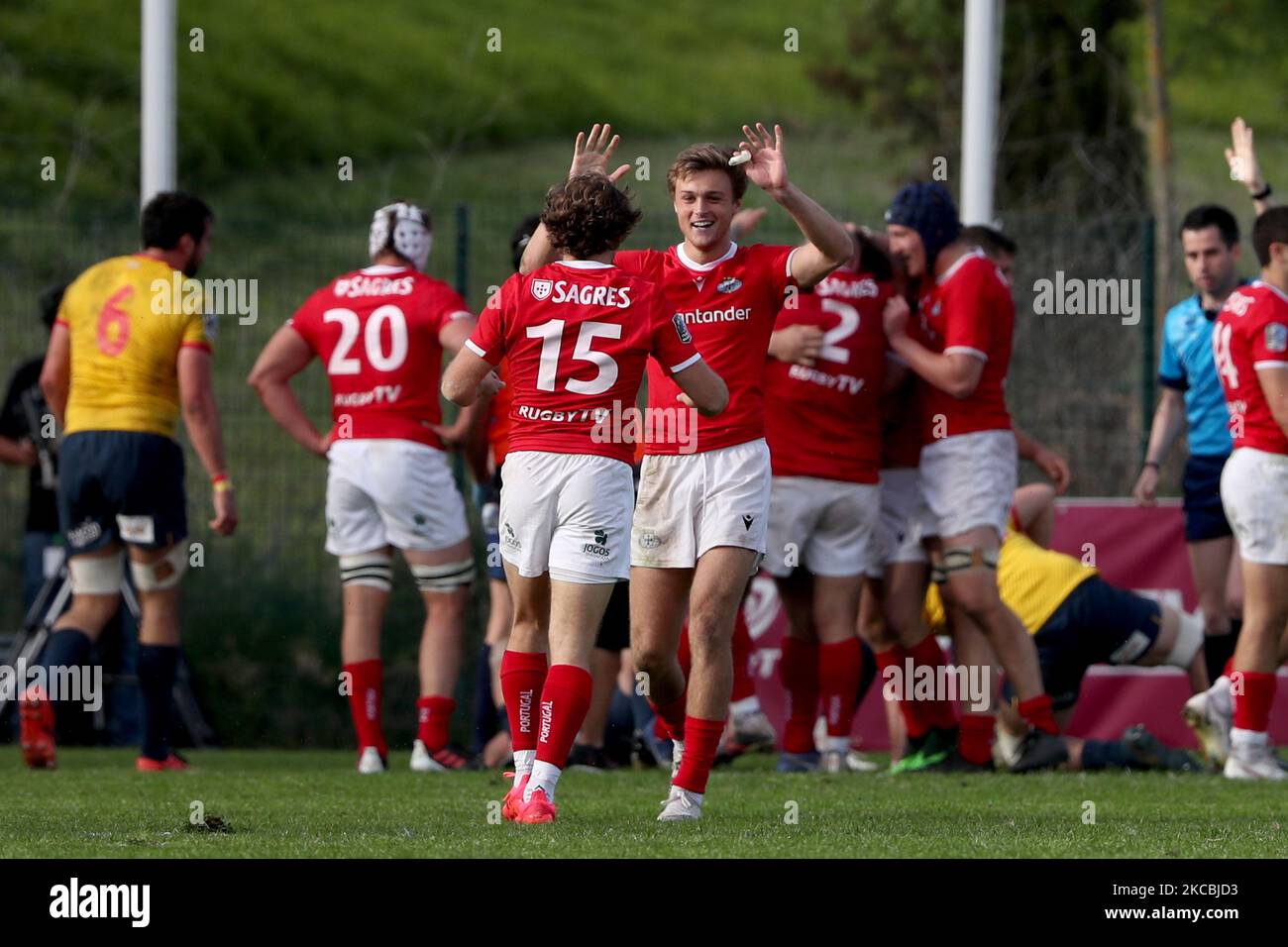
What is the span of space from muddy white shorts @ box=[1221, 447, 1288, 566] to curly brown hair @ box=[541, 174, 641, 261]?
3.28 metres

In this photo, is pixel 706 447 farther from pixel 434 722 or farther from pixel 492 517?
pixel 434 722

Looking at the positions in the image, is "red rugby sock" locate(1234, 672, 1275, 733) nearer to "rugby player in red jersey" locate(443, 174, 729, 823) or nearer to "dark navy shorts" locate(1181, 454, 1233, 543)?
"dark navy shorts" locate(1181, 454, 1233, 543)

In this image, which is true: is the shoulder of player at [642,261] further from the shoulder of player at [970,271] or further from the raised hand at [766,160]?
the shoulder of player at [970,271]

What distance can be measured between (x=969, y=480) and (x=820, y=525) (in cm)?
65

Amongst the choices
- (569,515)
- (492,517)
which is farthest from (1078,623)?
(569,515)

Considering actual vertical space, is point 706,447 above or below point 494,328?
below

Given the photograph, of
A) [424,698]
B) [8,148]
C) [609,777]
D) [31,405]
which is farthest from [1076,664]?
[8,148]

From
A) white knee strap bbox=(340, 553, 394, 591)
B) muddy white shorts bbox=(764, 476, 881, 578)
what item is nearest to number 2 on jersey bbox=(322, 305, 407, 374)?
white knee strap bbox=(340, 553, 394, 591)

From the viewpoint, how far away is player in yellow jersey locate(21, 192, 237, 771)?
28.2ft

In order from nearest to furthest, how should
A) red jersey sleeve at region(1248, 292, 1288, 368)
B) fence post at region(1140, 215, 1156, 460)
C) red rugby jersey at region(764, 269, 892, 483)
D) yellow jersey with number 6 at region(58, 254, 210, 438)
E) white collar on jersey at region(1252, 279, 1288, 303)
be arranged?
red jersey sleeve at region(1248, 292, 1288, 368) → white collar on jersey at region(1252, 279, 1288, 303) → red rugby jersey at region(764, 269, 892, 483) → yellow jersey with number 6 at region(58, 254, 210, 438) → fence post at region(1140, 215, 1156, 460)

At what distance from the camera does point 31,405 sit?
1014 centimetres

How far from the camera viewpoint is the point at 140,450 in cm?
864

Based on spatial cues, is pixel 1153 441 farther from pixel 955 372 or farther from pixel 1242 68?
pixel 1242 68
